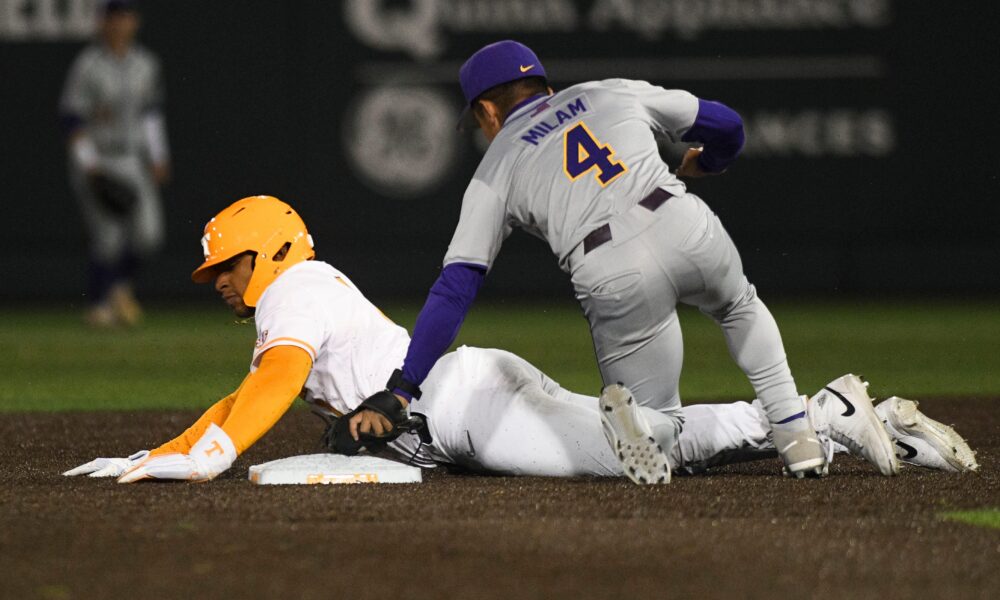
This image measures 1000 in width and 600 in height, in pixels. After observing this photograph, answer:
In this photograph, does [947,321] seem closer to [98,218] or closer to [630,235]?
[98,218]

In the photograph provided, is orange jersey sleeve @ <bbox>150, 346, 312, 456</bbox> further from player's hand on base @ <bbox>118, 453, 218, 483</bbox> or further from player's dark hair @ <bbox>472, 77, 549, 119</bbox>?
player's dark hair @ <bbox>472, 77, 549, 119</bbox>

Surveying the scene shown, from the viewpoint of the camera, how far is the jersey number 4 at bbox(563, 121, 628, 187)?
4836 mm

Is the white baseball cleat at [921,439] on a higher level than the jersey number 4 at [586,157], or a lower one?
lower

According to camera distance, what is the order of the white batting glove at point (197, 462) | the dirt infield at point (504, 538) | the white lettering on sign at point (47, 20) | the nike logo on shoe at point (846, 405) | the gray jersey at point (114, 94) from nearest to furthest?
the dirt infield at point (504, 538) → the white batting glove at point (197, 462) → the nike logo on shoe at point (846, 405) → the gray jersey at point (114, 94) → the white lettering on sign at point (47, 20)

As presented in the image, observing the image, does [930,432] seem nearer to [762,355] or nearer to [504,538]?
[762,355]

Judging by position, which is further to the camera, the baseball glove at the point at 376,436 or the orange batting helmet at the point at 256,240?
the orange batting helmet at the point at 256,240

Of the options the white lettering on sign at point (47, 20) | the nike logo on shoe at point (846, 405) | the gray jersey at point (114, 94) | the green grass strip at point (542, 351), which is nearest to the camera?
the nike logo on shoe at point (846, 405)

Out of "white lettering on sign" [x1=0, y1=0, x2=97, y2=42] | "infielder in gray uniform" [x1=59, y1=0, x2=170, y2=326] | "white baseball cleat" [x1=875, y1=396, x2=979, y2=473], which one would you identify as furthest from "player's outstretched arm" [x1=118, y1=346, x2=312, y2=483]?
"white lettering on sign" [x1=0, y1=0, x2=97, y2=42]

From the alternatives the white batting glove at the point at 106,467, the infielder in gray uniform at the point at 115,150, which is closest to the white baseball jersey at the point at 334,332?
the white batting glove at the point at 106,467

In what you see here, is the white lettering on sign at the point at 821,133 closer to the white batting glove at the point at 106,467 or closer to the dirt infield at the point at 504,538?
the dirt infield at the point at 504,538

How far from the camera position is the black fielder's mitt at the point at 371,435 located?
4656 millimetres

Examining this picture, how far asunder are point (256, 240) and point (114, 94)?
29.8 feet

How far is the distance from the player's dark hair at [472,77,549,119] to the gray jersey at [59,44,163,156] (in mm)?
9057

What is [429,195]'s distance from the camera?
14.7 meters
